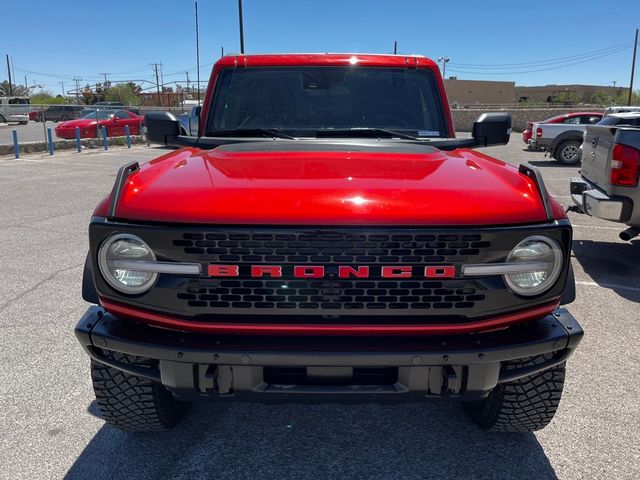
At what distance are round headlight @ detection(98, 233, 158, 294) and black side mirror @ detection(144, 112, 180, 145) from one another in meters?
1.64

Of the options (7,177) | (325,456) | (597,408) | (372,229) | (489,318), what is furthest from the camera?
(7,177)

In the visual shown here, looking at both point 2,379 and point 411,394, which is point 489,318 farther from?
point 2,379

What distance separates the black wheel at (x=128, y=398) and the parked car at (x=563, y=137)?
15358mm

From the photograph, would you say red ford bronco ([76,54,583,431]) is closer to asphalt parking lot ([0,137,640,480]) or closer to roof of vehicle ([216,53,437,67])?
asphalt parking lot ([0,137,640,480])

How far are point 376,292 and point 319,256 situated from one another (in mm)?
263

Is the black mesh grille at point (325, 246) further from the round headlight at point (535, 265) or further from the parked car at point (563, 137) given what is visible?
the parked car at point (563, 137)

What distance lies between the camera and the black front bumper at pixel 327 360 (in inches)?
77.4

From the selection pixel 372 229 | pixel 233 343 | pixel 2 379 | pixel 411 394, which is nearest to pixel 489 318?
pixel 411 394

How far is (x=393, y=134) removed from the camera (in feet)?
10.8

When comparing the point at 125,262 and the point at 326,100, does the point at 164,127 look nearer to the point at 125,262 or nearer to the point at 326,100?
the point at 326,100

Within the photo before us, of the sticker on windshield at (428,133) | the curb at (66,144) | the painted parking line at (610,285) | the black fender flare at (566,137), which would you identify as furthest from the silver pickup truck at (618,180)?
the curb at (66,144)

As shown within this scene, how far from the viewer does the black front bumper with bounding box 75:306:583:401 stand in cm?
197

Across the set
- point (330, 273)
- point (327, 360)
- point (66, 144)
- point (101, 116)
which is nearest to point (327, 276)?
point (330, 273)

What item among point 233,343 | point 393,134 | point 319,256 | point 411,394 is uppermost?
point 393,134
